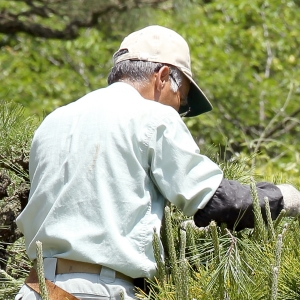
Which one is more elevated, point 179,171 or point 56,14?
point 179,171

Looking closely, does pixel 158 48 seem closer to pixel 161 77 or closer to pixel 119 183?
pixel 161 77

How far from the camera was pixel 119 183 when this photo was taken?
188 cm

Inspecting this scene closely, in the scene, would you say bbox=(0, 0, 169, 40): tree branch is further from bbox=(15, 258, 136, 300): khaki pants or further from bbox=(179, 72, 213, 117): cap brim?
bbox=(15, 258, 136, 300): khaki pants

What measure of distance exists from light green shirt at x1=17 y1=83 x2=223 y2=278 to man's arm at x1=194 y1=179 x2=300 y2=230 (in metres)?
0.03

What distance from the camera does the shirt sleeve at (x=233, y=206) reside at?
1.88 meters

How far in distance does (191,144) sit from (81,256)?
399mm

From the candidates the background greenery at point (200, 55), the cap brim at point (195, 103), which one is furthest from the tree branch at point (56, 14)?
the cap brim at point (195, 103)

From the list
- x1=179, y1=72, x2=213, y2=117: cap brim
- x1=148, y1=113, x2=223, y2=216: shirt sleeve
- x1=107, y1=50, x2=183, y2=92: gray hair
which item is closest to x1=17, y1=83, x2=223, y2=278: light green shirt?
x1=148, y1=113, x2=223, y2=216: shirt sleeve

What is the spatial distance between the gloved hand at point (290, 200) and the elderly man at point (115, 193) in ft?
0.16

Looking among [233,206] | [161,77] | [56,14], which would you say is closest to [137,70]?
[161,77]

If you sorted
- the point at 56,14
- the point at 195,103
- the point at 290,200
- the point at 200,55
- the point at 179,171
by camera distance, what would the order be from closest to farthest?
1. the point at 179,171
2. the point at 290,200
3. the point at 195,103
4. the point at 56,14
5. the point at 200,55

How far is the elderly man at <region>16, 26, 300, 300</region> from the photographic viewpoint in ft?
6.07

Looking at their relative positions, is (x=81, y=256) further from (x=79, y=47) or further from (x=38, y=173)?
(x=79, y=47)

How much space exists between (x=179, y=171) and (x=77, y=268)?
36cm
